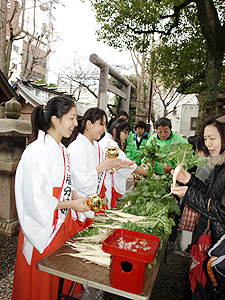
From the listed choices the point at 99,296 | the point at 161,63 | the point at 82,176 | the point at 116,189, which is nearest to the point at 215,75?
the point at 161,63

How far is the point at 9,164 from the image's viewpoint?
4191 mm

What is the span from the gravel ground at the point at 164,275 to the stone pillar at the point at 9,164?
0.26m

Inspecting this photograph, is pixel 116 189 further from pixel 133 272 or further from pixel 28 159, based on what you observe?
pixel 133 272

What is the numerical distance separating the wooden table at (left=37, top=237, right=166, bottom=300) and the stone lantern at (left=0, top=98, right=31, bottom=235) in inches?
108

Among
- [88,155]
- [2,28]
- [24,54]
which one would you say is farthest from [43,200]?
[24,54]

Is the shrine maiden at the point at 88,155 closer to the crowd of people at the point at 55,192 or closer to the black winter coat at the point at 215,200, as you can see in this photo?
the crowd of people at the point at 55,192

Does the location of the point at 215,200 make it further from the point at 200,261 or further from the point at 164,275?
the point at 164,275

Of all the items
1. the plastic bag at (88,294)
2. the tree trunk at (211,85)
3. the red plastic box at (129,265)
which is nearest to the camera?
the red plastic box at (129,265)

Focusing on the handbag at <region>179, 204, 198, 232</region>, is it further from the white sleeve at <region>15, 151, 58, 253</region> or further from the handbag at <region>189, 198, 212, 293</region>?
the white sleeve at <region>15, 151, 58, 253</region>

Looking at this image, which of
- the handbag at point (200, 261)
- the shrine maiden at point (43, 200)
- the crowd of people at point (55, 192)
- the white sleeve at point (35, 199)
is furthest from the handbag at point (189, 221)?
the white sleeve at point (35, 199)

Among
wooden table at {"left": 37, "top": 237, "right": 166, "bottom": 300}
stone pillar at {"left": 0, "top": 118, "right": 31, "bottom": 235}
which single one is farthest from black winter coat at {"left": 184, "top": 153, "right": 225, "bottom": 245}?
stone pillar at {"left": 0, "top": 118, "right": 31, "bottom": 235}

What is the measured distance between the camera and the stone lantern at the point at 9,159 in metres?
4.21

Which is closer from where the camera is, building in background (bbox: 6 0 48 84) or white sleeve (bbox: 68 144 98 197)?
white sleeve (bbox: 68 144 98 197)

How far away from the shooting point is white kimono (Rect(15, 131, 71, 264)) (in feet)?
6.57
